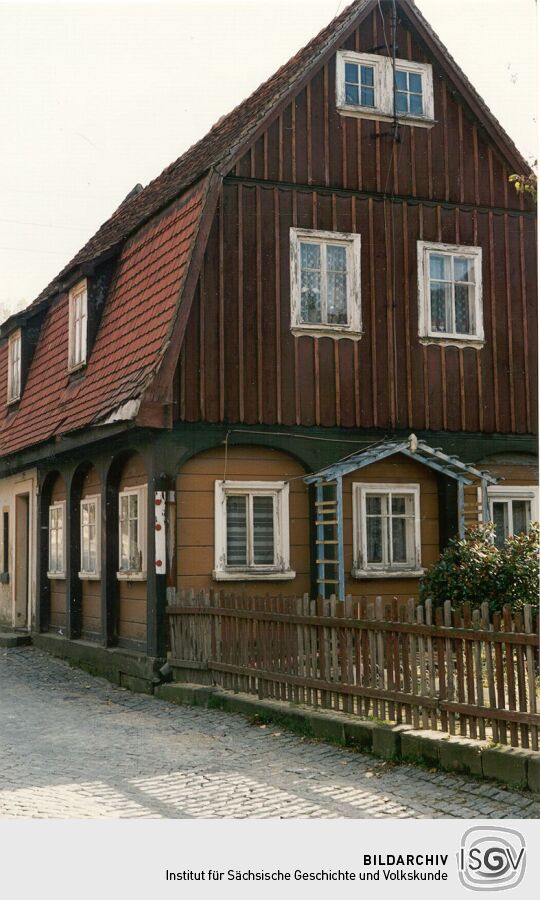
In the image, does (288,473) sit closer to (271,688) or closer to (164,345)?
(164,345)

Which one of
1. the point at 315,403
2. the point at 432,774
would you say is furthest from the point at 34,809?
the point at 315,403

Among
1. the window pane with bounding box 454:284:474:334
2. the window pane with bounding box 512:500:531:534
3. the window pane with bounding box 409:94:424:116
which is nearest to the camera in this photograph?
the window pane with bounding box 409:94:424:116

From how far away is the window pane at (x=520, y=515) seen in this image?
1605 centimetres

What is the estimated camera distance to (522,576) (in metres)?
11.5

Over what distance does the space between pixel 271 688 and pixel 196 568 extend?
116 inches

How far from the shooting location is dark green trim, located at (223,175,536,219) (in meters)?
14.6

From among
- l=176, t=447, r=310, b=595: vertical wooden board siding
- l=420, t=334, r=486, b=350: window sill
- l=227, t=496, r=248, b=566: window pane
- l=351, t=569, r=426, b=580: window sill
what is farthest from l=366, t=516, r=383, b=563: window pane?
l=420, t=334, r=486, b=350: window sill

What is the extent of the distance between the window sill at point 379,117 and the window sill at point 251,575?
6251 mm

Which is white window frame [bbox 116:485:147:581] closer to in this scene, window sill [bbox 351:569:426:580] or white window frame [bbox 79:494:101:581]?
white window frame [bbox 79:494:101:581]

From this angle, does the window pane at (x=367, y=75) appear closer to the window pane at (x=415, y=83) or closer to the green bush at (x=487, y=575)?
the window pane at (x=415, y=83)

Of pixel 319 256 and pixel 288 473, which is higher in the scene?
pixel 319 256

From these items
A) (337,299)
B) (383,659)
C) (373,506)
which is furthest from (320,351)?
(383,659)

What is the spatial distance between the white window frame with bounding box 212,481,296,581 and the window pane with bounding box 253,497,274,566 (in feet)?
0.21

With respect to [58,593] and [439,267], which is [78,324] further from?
[439,267]
